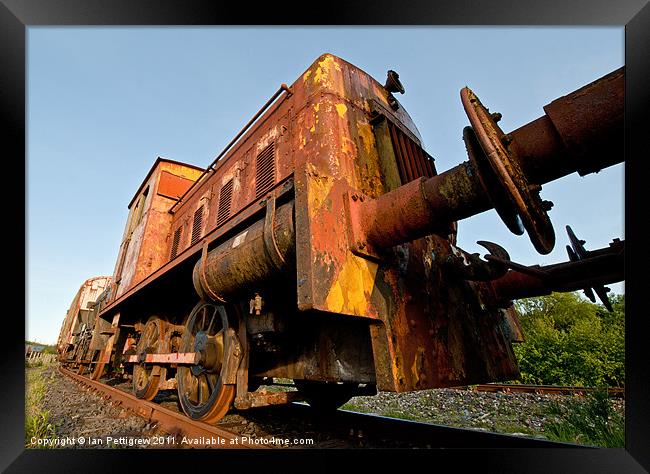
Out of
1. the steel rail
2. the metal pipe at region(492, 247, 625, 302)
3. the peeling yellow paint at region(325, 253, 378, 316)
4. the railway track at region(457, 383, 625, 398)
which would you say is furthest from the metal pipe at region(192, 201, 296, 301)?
the railway track at region(457, 383, 625, 398)

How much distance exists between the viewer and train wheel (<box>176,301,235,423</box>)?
10.4 feet

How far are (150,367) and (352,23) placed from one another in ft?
17.7


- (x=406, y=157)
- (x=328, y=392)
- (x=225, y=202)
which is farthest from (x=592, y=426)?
(x=225, y=202)

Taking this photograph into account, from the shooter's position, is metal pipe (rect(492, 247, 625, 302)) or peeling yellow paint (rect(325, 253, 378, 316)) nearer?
peeling yellow paint (rect(325, 253, 378, 316))

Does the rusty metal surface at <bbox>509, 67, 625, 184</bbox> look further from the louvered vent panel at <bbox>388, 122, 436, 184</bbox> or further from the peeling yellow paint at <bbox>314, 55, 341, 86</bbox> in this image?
the peeling yellow paint at <bbox>314, 55, 341, 86</bbox>

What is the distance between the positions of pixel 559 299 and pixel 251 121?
8.45 meters

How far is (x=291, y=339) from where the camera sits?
2918mm

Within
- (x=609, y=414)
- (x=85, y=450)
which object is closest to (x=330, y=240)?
(x=85, y=450)

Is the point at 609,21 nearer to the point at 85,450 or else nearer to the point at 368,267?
the point at 368,267

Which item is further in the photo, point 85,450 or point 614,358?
point 614,358

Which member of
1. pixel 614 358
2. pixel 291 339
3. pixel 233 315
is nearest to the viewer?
pixel 291 339

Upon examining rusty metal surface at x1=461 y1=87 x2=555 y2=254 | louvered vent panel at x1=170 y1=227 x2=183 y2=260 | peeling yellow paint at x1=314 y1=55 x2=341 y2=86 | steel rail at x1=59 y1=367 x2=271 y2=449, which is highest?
peeling yellow paint at x1=314 y1=55 x2=341 y2=86

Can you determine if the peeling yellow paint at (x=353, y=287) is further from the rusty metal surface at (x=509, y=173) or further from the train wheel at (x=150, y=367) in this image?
the train wheel at (x=150, y=367)

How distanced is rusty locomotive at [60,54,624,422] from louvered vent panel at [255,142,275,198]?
24 millimetres
